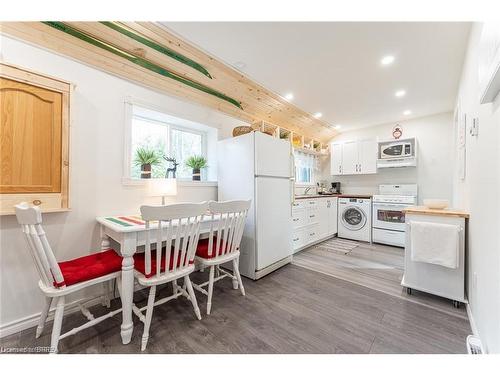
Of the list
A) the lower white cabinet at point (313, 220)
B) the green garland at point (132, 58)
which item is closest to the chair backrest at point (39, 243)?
the green garland at point (132, 58)

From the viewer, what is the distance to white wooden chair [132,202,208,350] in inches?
55.8

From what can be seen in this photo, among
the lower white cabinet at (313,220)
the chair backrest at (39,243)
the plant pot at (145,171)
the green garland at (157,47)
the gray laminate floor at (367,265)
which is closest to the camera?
the chair backrest at (39,243)

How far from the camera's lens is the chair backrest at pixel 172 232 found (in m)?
1.41

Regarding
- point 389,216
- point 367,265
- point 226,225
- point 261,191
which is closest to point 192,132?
point 261,191

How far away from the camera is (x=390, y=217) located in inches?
153

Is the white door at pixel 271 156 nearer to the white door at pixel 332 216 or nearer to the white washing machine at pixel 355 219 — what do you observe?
the white door at pixel 332 216

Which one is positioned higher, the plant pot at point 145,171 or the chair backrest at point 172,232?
the plant pot at point 145,171

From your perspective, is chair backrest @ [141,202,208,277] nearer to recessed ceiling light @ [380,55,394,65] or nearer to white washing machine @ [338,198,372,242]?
recessed ceiling light @ [380,55,394,65]

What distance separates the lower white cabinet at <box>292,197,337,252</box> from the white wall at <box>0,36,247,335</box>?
2.29m

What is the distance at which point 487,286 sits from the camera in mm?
1271

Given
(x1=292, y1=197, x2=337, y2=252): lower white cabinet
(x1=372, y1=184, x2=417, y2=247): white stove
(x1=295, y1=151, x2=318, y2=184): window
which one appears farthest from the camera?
(x1=295, y1=151, x2=318, y2=184): window

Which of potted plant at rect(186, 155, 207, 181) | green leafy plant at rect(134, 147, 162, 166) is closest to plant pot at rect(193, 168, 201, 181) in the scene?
potted plant at rect(186, 155, 207, 181)

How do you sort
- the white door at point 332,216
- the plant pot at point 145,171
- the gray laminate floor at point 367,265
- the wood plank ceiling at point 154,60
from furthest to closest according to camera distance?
the white door at point 332,216 → the plant pot at point 145,171 → the gray laminate floor at point 367,265 → the wood plank ceiling at point 154,60

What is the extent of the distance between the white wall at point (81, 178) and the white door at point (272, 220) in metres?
1.30
